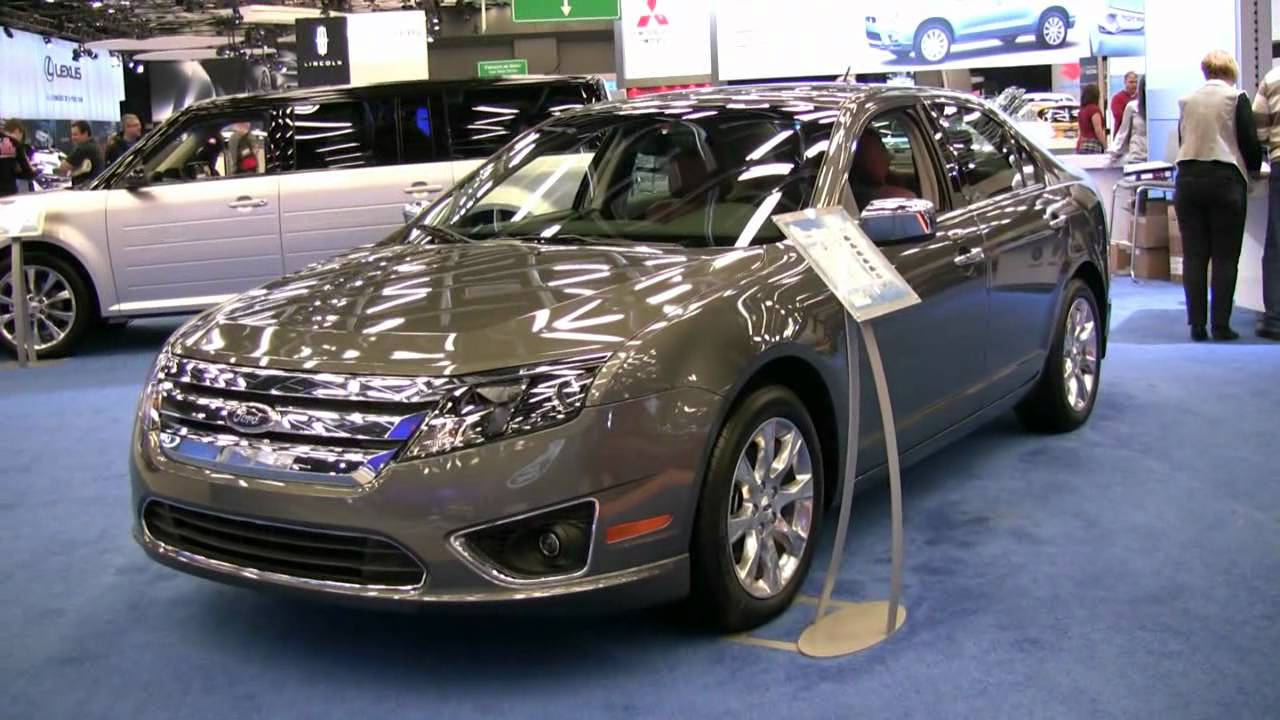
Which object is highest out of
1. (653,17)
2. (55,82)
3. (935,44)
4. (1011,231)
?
(55,82)

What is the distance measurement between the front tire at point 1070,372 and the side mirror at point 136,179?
5.66 m

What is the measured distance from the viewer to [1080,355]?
17.7 feet

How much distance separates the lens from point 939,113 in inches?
179

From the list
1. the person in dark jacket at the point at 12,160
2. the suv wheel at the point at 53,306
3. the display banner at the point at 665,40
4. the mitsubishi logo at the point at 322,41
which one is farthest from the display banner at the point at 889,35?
the person in dark jacket at the point at 12,160

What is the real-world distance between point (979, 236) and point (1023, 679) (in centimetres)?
180

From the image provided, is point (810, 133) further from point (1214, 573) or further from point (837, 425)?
point (1214, 573)

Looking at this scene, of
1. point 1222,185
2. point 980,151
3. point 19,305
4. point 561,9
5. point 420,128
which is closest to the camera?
point 980,151

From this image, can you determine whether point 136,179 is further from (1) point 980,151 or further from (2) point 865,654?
(2) point 865,654

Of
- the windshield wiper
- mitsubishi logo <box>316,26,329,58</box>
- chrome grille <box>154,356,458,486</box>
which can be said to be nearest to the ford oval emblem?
chrome grille <box>154,356,458,486</box>

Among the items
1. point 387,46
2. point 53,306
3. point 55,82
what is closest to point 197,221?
point 53,306

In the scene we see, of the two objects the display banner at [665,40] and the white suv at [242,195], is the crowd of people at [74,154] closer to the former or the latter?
the white suv at [242,195]

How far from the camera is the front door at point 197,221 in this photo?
8.21 m

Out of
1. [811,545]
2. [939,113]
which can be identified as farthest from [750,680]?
[939,113]

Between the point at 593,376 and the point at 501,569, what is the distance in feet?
1.58
